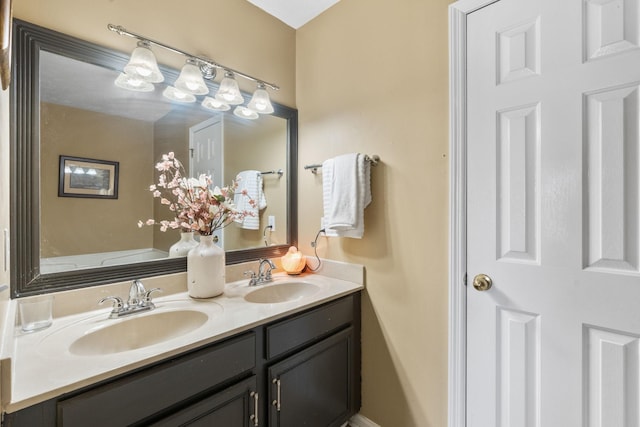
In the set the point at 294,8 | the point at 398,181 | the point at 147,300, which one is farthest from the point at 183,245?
the point at 294,8

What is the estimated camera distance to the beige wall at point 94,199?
44.6 inches

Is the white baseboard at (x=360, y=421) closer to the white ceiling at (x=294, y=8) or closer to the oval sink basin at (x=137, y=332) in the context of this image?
the oval sink basin at (x=137, y=332)

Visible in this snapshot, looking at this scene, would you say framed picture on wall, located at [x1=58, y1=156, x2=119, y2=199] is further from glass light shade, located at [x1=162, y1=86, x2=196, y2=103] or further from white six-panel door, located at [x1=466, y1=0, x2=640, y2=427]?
white six-panel door, located at [x1=466, y1=0, x2=640, y2=427]

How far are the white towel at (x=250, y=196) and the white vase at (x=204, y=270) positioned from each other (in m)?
0.38

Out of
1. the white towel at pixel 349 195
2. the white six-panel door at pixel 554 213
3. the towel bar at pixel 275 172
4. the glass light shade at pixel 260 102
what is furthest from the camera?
the towel bar at pixel 275 172

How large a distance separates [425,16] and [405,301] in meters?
1.38

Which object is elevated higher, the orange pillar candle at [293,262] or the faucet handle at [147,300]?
the orange pillar candle at [293,262]

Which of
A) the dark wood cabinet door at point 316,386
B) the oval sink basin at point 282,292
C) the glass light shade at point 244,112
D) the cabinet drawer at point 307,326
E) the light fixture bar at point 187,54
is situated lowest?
the dark wood cabinet door at point 316,386

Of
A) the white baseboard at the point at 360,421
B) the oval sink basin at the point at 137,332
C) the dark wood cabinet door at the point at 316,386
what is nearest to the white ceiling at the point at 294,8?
the oval sink basin at the point at 137,332

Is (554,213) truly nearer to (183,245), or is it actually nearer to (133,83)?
(183,245)

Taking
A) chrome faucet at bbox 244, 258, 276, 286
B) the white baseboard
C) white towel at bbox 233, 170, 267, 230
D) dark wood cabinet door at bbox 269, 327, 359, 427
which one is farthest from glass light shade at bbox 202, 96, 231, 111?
the white baseboard

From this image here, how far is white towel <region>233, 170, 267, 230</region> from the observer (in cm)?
178

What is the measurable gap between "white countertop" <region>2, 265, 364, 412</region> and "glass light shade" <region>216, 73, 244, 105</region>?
3.43 ft

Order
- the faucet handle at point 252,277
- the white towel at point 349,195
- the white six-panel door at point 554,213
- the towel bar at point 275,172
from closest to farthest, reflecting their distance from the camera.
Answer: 1. the white six-panel door at point 554,213
2. the white towel at point 349,195
3. the faucet handle at point 252,277
4. the towel bar at point 275,172
